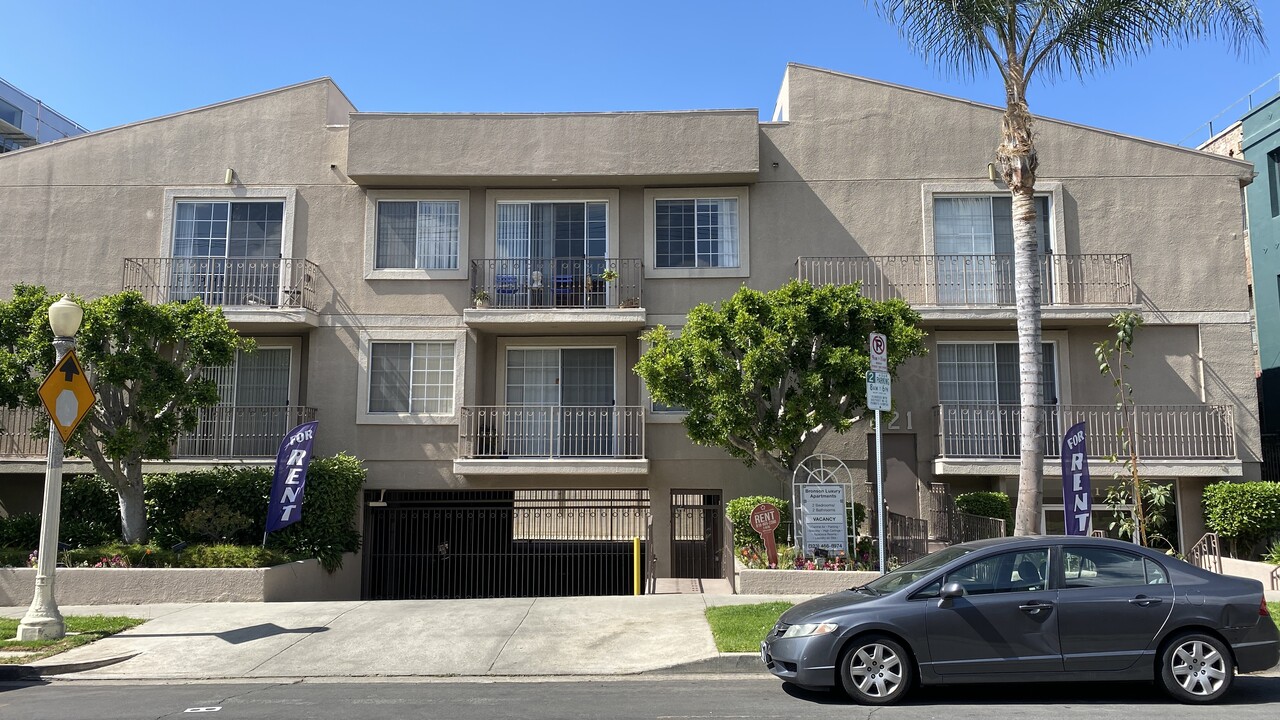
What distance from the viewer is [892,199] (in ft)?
57.2

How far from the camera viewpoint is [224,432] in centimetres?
1708

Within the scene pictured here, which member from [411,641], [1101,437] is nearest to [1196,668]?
[411,641]

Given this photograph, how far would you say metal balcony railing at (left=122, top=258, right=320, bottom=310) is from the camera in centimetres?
1734

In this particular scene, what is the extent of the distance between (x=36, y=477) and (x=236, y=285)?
5222 millimetres

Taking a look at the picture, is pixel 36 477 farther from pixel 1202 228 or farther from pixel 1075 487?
pixel 1202 228

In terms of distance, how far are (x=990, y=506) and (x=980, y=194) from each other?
5.94m

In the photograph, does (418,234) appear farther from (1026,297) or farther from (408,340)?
(1026,297)

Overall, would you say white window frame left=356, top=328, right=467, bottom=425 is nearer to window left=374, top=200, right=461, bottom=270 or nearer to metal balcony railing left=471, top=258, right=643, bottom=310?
metal balcony railing left=471, top=258, right=643, bottom=310

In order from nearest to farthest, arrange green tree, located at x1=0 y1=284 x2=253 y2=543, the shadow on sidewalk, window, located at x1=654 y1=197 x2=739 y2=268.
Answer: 1. the shadow on sidewalk
2. green tree, located at x1=0 y1=284 x2=253 y2=543
3. window, located at x1=654 y1=197 x2=739 y2=268

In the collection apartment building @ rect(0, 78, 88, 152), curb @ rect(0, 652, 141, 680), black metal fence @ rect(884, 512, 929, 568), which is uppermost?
apartment building @ rect(0, 78, 88, 152)

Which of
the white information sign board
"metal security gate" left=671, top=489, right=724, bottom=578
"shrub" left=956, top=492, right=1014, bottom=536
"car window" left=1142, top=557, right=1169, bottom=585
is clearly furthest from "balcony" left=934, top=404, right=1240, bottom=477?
"car window" left=1142, top=557, right=1169, bottom=585

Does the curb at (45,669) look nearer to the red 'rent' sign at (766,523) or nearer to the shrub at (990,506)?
the red 'rent' sign at (766,523)

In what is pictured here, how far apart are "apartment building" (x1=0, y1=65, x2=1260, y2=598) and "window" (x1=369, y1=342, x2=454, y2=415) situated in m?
0.04

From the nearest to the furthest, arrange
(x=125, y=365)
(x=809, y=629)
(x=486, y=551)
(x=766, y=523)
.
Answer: (x=809, y=629)
(x=125, y=365)
(x=766, y=523)
(x=486, y=551)
